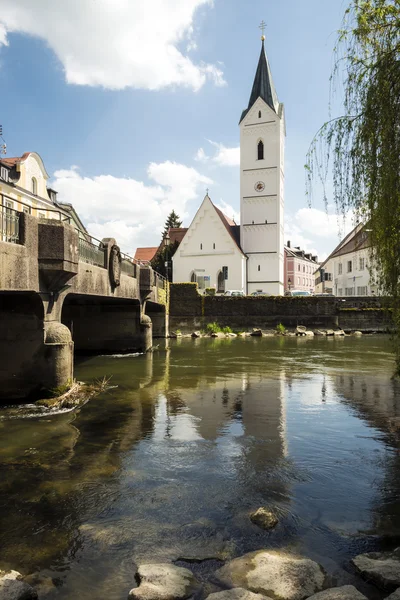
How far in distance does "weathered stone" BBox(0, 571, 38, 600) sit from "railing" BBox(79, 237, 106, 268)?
1089 centimetres

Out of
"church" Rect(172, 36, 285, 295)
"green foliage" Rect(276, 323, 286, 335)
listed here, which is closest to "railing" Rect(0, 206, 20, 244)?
"green foliage" Rect(276, 323, 286, 335)

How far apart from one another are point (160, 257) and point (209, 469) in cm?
6298

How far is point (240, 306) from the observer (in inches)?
1758

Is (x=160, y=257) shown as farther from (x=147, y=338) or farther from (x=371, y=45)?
(x=371, y=45)

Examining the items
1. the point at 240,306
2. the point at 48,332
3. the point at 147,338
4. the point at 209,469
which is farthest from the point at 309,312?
the point at 209,469

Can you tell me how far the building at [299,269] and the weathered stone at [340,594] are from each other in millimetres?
93510

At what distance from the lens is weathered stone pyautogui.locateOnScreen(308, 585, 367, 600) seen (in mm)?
3656

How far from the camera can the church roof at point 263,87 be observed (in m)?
68.2

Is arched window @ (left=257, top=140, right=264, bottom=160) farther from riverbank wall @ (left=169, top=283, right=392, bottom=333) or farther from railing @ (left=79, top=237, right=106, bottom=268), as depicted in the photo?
railing @ (left=79, top=237, right=106, bottom=268)

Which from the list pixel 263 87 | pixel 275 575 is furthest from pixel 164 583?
pixel 263 87

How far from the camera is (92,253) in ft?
50.9

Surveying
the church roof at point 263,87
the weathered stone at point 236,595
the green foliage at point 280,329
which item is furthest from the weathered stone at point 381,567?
the church roof at point 263,87

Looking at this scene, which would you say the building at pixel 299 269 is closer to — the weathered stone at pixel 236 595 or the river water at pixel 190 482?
the river water at pixel 190 482

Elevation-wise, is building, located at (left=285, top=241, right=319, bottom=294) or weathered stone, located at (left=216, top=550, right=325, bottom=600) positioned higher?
building, located at (left=285, top=241, right=319, bottom=294)
